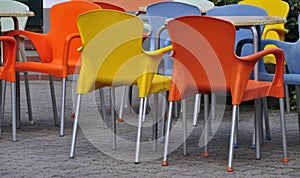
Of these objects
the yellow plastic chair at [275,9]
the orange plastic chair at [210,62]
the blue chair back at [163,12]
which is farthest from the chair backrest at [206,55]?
the yellow plastic chair at [275,9]

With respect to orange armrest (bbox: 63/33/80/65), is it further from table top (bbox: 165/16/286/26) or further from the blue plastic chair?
the blue plastic chair

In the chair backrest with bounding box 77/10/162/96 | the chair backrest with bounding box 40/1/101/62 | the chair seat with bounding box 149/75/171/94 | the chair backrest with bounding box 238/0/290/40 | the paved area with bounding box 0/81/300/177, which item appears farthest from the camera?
the chair backrest with bounding box 238/0/290/40

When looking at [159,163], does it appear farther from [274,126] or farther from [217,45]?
[274,126]

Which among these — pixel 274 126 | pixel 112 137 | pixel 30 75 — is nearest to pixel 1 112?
pixel 112 137

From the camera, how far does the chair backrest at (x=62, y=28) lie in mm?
7035

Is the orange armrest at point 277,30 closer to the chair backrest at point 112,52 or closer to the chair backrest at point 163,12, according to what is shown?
the chair backrest at point 163,12

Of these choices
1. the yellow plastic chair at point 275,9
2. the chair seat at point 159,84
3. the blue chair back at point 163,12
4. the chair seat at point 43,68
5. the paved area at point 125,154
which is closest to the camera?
the paved area at point 125,154

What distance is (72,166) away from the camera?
562 centimetres

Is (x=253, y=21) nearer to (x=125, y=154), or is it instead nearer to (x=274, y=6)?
(x=125, y=154)

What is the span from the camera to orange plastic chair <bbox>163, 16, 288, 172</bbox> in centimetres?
535

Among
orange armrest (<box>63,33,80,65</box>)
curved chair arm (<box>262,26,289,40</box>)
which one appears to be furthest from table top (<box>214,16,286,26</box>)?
orange armrest (<box>63,33,80,65</box>)

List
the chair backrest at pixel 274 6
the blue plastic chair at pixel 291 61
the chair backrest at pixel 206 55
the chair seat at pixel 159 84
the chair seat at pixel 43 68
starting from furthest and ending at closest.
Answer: the chair backrest at pixel 274 6
the chair seat at pixel 43 68
the blue plastic chair at pixel 291 61
the chair seat at pixel 159 84
the chair backrest at pixel 206 55

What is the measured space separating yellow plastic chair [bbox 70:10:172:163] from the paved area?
1.06 ft

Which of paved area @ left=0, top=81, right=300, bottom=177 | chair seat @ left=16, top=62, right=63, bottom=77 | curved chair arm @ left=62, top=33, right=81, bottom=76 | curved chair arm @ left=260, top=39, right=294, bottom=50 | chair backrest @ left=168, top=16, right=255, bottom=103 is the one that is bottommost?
paved area @ left=0, top=81, right=300, bottom=177
